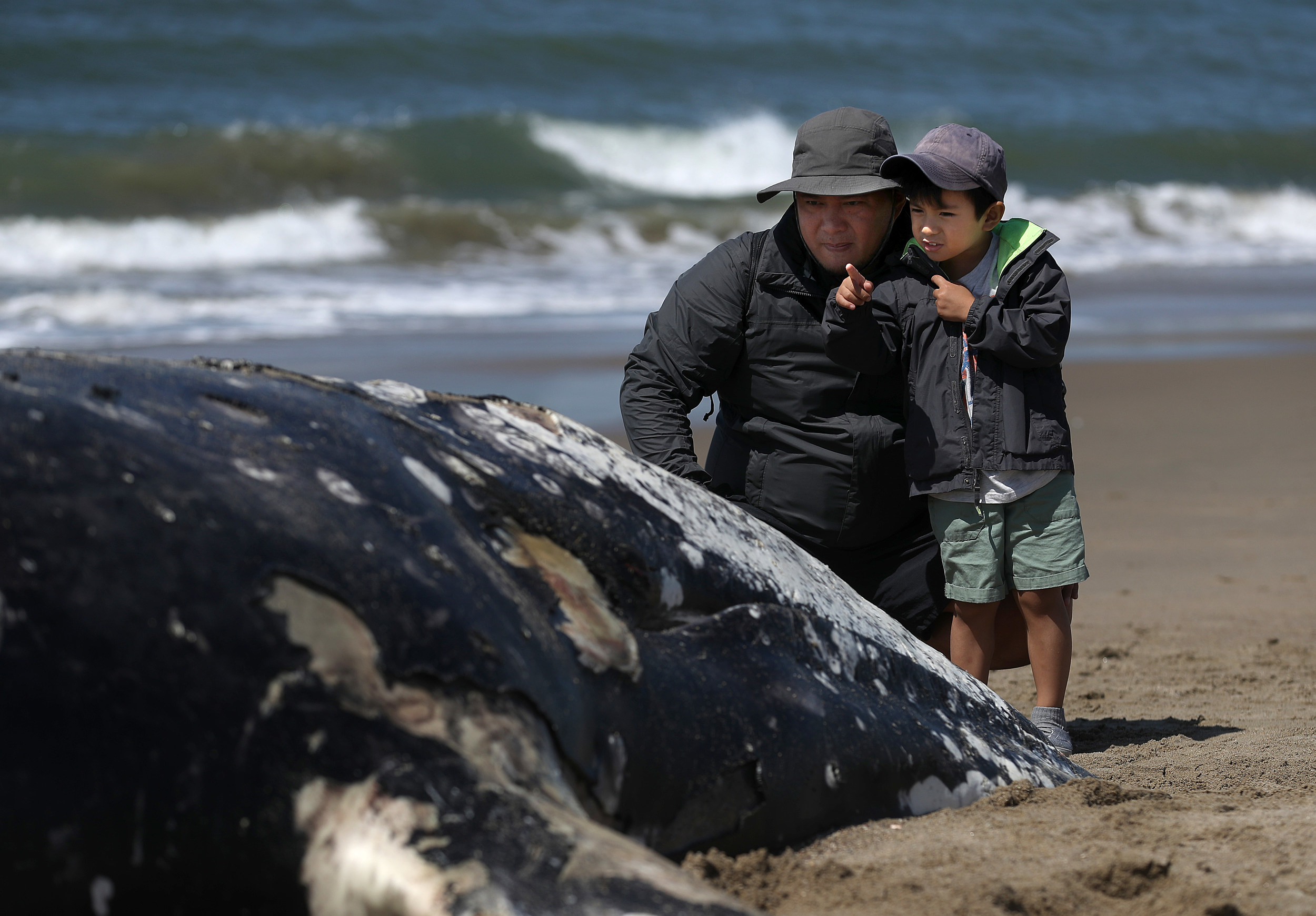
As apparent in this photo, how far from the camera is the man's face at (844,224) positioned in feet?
11.2

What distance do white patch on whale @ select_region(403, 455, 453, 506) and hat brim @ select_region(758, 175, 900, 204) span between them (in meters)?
1.43

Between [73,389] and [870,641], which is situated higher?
[73,389]

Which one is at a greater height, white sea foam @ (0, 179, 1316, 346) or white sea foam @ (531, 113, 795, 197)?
white sea foam @ (531, 113, 795, 197)

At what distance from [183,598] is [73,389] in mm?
406

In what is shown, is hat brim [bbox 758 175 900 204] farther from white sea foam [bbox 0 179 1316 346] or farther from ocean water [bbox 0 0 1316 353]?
white sea foam [bbox 0 179 1316 346]

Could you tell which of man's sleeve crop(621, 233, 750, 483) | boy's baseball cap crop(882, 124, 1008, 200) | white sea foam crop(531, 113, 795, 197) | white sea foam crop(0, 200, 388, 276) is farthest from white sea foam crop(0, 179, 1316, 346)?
boy's baseball cap crop(882, 124, 1008, 200)

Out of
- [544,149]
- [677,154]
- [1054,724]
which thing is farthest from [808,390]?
[677,154]

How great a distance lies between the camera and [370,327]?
414 inches

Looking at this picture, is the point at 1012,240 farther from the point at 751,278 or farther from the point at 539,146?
the point at 539,146

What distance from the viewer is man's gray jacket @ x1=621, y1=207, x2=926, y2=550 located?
11.4 feet

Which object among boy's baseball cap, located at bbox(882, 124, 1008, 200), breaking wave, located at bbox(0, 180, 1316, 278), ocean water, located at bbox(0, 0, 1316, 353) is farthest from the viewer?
breaking wave, located at bbox(0, 180, 1316, 278)

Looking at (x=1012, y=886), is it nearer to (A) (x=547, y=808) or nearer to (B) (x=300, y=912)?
(A) (x=547, y=808)

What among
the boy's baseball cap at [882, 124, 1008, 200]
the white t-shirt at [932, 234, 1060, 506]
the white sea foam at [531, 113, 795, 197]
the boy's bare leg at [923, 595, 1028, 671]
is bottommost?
the boy's bare leg at [923, 595, 1028, 671]

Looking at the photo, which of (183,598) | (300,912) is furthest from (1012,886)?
(183,598)
